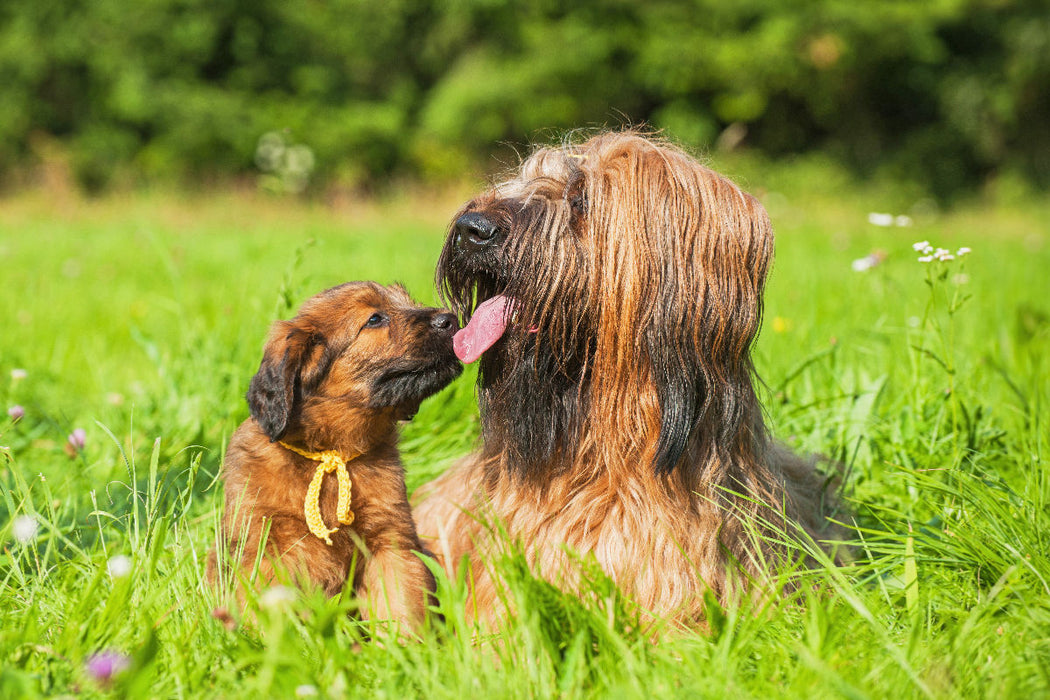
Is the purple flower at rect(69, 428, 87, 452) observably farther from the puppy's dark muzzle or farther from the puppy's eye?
the puppy's dark muzzle

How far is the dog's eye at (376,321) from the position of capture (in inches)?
113

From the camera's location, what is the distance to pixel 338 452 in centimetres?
275

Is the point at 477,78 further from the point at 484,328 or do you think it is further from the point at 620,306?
the point at 620,306

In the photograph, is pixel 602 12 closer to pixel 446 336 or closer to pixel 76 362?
pixel 76 362

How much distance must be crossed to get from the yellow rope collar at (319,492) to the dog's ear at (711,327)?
0.89 m

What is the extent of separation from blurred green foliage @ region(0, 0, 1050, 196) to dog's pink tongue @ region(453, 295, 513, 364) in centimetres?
1751

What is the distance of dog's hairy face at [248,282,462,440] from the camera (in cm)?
273

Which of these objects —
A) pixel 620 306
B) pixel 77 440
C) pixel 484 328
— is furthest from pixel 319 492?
pixel 77 440

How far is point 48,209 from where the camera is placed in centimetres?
1494

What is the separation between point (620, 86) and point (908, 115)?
27.1ft

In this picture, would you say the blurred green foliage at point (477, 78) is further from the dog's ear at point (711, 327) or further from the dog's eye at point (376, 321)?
the dog's ear at point (711, 327)

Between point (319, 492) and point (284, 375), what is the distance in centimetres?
36

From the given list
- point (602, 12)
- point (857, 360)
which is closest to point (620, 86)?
point (602, 12)

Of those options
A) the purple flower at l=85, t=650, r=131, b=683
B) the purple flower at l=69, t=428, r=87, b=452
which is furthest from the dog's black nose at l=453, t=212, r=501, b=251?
the purple flower at l=69, t=428, r=87, b=452
